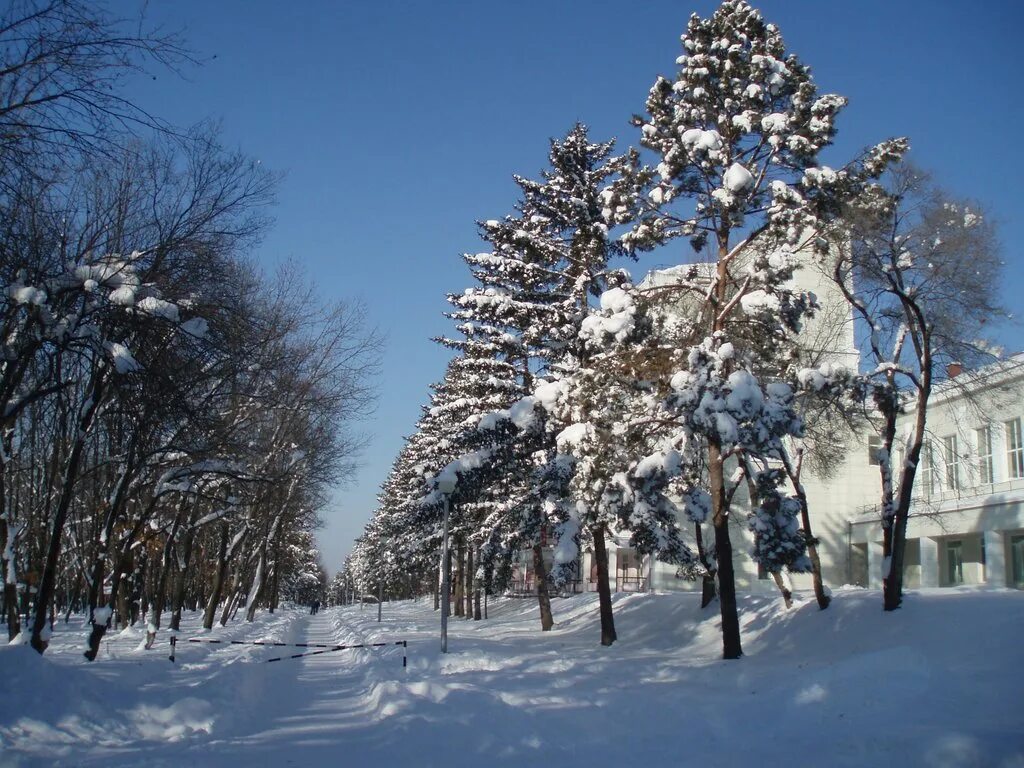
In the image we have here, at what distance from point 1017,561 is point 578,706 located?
24.5 meters

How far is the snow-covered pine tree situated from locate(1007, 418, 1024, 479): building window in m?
17.8

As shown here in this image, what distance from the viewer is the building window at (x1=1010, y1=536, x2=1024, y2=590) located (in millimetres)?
29750

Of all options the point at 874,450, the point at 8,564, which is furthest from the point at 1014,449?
the point at 8,564

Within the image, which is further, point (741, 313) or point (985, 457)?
point (985, 457)

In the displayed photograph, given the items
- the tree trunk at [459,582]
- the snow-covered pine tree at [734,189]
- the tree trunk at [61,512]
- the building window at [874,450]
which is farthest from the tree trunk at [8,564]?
the tree trunk at [459,582]

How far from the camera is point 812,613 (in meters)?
20.9

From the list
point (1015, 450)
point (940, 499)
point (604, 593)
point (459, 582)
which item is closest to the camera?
point (604, 593)

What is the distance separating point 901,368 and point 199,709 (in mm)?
14866

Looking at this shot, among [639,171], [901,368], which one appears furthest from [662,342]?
[901,368]

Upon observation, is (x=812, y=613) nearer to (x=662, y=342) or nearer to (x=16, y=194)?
(x=662, y=342)

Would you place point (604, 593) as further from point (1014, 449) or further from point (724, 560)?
point (1014, 449)

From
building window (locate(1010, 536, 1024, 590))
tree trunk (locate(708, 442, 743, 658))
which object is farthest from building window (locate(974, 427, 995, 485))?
tree trunk (locate(708, 442, 743, 658))

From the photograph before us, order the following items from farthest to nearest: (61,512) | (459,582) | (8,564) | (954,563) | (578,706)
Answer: (459,582) → (954,563) → (8,564) → (61,512) → (578,706)

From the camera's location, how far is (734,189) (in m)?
15.8
